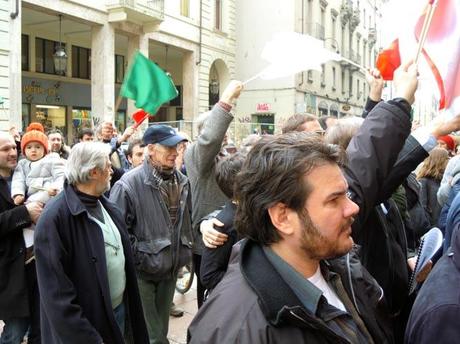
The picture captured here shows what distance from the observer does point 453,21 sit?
8.17ft

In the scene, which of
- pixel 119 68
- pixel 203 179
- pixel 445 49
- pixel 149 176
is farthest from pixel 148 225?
pixel 119 68

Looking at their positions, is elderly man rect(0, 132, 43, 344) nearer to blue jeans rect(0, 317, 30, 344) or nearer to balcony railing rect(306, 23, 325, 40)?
blue jeans rect(0, 317, 30, 344)

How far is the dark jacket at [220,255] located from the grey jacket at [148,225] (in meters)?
1.02

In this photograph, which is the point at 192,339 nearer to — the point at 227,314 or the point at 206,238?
the point at 227,314

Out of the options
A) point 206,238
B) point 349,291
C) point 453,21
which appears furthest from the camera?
point 206,238

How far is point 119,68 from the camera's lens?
23859mm

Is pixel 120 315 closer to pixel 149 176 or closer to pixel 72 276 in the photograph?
pixel 72 276

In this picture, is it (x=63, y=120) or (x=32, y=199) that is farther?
(x=63, y=120)

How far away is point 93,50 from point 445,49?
55.8ft

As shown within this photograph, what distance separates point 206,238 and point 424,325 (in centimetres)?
172

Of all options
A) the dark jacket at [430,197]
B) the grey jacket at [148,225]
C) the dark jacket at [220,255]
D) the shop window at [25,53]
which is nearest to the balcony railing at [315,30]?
the shop window at [25,53]

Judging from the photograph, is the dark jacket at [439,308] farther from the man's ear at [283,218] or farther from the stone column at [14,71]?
the stone column at [14,71]

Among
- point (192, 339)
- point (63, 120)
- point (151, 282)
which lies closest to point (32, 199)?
point (151, 282)

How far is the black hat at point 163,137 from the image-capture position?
4.12 metres
